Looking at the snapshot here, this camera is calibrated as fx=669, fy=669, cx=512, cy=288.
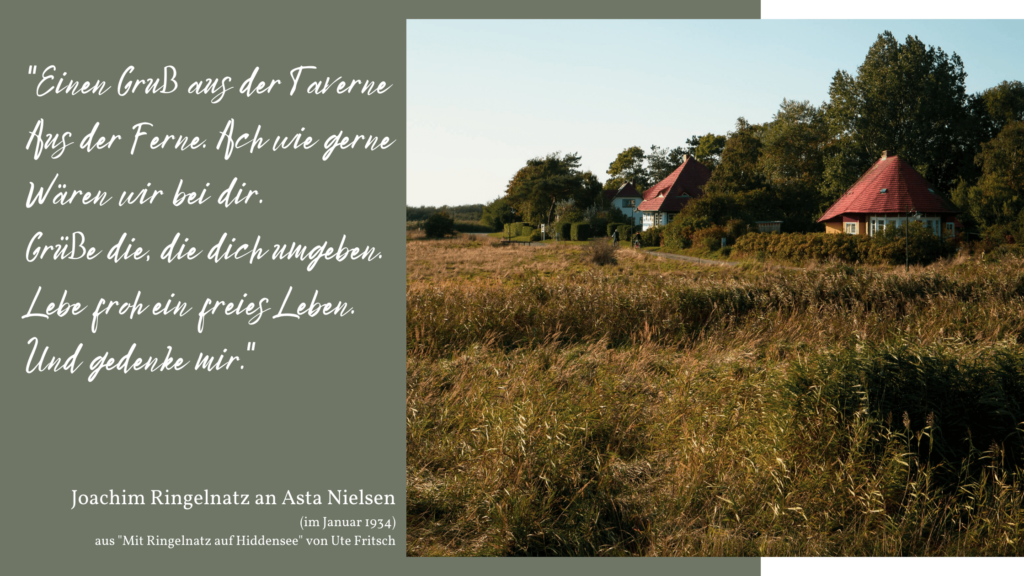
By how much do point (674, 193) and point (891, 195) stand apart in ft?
59.9

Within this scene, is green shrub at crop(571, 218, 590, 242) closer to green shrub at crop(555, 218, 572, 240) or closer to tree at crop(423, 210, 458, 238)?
green shrub at crop(555, 218, 572, 240)

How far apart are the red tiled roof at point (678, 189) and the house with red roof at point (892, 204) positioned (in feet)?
47.6

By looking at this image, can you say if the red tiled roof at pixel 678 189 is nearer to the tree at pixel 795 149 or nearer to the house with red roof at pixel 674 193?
the house with red roof at pixel 674 193

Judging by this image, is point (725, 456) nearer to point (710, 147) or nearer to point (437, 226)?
point (437, 226)

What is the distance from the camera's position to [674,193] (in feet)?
161

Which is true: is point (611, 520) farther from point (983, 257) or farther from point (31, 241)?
point (983, 257)

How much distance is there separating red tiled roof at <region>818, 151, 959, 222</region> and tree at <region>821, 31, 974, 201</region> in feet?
27.6

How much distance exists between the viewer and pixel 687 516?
14.5ft

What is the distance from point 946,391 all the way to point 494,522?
11.6 ft

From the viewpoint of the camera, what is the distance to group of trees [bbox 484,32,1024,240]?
35.5 meters

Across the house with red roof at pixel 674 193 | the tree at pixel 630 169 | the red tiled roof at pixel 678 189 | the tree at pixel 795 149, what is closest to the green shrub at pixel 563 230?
A: the house with red roof at pixel 674 193

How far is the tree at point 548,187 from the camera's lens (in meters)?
56.4

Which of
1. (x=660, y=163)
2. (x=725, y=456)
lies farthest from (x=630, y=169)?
(x=725, y=456)

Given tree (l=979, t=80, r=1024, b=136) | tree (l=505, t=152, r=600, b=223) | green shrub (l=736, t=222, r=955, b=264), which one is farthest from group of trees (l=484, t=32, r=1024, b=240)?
tree (l=505, t=152, r=600, b=223)
